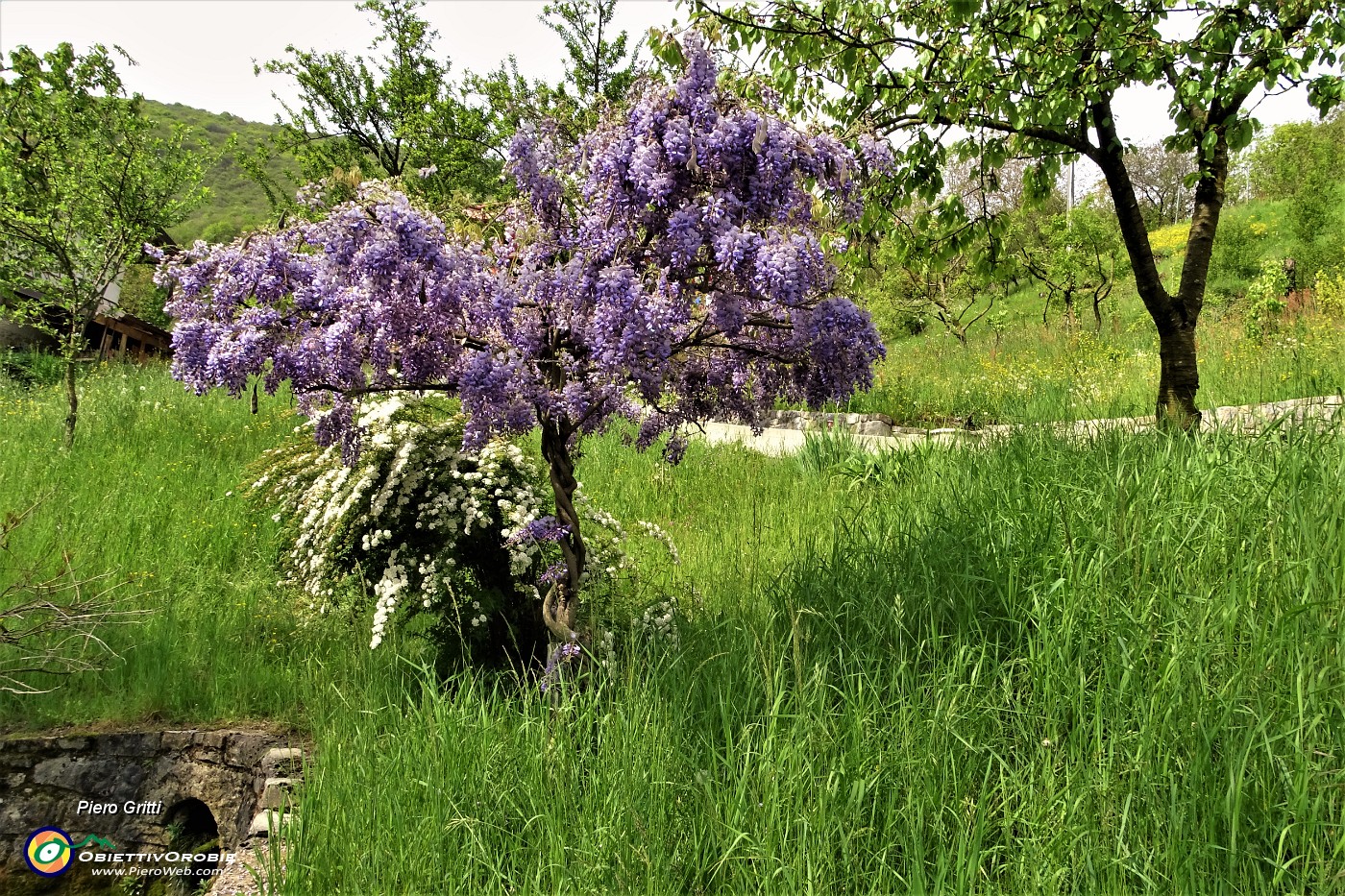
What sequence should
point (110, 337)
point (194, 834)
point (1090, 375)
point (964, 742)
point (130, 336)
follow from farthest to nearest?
point (130, 336)
point (110, 337)
point (1090, 375)
point (194, 834)
point (964, 742)

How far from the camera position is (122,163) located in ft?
26.5

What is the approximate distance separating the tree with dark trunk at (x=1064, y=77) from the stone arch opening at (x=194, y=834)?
16.5ft

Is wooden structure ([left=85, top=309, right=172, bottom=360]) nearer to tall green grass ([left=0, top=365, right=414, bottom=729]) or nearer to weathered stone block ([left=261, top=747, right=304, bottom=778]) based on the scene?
tall green grass ([left=0, top=365, right=414, bottom=729])

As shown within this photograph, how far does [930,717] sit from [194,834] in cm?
392

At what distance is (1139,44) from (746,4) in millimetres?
2209

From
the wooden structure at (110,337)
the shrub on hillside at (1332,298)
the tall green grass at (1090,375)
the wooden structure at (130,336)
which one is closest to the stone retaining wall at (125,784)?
the tall green grass at (1090,375)

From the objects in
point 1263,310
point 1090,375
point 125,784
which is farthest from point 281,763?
point 1263,310

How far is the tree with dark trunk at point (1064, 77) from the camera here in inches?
163

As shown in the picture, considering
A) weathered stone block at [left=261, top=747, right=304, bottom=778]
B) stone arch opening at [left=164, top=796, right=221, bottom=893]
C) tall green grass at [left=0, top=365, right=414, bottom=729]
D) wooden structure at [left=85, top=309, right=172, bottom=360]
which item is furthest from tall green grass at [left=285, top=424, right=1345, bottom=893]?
wooden structure at [left=85, top=309, right=172, bottom=360]

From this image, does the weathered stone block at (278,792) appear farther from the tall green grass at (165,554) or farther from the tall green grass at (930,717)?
the tall green grass at (165,554)

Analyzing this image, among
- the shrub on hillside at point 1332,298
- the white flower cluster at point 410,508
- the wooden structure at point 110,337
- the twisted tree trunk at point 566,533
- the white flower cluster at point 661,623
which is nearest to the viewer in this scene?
the twisted tree trunk at point 566,533

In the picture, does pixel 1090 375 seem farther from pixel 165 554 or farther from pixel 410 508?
pixel 165 554

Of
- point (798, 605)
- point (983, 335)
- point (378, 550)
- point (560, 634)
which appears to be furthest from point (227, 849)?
point (983, 335)

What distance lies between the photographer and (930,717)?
265 centimetres
